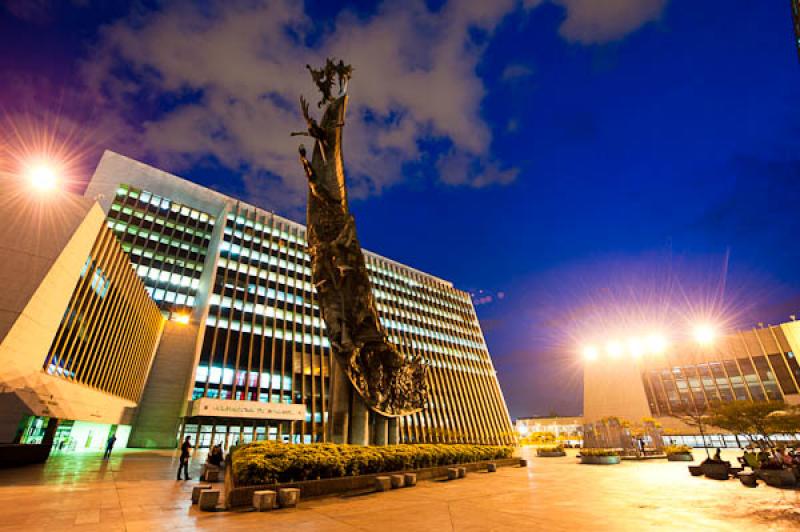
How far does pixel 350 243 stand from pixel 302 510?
564 inches

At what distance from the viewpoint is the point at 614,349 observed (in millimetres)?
58656

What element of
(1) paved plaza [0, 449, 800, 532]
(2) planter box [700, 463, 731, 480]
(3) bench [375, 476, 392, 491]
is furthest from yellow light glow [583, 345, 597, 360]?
(3) bench [375, 476, 392, 491]

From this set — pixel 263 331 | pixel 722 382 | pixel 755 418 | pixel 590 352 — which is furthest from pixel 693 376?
pixel 263 331

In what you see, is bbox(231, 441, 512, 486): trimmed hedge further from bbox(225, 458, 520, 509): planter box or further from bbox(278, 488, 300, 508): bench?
bbox(278, 488, 300, 508): bench

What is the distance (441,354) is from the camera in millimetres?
77562

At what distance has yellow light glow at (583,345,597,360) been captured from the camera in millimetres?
60344

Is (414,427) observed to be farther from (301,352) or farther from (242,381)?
(242,381)

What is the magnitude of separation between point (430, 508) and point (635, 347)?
61.5 metres

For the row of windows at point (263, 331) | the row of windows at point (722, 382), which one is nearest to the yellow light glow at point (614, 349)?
the row of windows at point (722, 382)

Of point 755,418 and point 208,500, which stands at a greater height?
point 755,418

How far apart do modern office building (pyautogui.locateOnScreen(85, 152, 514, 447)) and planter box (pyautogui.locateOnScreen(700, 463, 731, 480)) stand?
4236cm

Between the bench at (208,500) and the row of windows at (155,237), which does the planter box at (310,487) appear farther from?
the row of windows at (155,237)

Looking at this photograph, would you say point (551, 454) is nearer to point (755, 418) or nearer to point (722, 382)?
point (755, 418)

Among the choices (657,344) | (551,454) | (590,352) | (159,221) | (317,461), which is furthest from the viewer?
(590,352)
